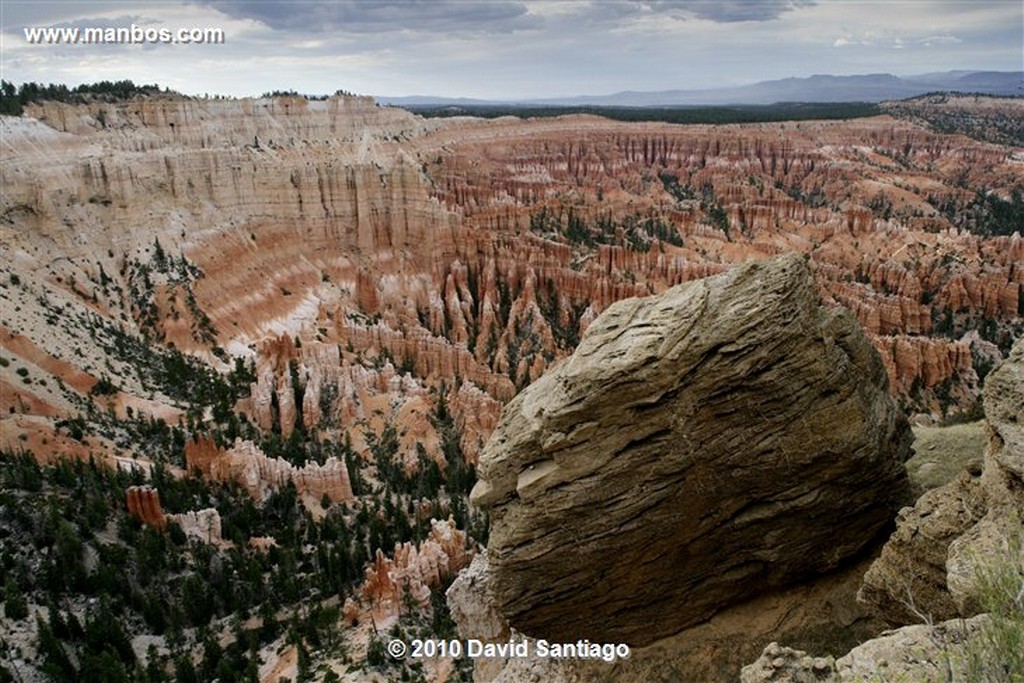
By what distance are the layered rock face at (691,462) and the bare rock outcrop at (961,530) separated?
4.60 feet

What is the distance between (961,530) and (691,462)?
3481 millimetres

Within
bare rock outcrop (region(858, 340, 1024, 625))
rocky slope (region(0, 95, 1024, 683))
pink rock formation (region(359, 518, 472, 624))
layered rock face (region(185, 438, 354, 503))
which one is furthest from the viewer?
rocky slope (region(0, 95, 1024, 683))

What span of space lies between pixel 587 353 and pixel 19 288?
42.3 meters

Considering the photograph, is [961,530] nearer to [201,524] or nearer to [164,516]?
[201,524]

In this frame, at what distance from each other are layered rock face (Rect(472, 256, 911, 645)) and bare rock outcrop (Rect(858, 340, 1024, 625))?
140 cm

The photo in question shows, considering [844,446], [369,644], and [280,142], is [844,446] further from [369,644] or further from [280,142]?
[280,142]

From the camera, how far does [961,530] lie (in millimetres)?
9148

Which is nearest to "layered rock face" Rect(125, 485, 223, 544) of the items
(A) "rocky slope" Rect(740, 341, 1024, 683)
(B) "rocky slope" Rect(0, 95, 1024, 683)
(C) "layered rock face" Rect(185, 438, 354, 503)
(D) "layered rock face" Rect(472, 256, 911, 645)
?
(B) "rocky slope" Rect(0, 95, 1024, 683)

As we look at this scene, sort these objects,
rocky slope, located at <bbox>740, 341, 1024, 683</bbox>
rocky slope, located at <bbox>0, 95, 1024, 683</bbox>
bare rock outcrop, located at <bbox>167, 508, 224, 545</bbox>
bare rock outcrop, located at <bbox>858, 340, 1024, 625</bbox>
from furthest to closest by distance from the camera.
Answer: rocky slope, located at <bbox>0, 95, 1024, 683</bbox>, bare rock outcrop, located at <bbox>167, 508, 224, 545</bbox>, bare rock outcrop, located at <bbox>858, 340, 1024, 625</bbox>, rocky slope, located at <bbox>740, 341, 1024, 683</bbox>

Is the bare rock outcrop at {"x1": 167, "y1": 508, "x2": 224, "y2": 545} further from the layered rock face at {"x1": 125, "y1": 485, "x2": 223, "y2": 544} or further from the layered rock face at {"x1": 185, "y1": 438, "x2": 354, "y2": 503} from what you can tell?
the layered rock face at {"x1": 185, "y1": 438, "x2": 354, "y2": 503}

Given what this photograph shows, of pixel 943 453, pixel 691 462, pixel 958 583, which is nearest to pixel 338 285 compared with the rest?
pixel 943 453

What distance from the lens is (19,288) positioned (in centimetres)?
4134

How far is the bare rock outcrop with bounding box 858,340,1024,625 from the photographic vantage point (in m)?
7.77

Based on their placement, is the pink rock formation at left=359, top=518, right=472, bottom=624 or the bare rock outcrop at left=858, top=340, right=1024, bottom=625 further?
the pink rock formation at left=359, top=518, right=472, bottom=624
